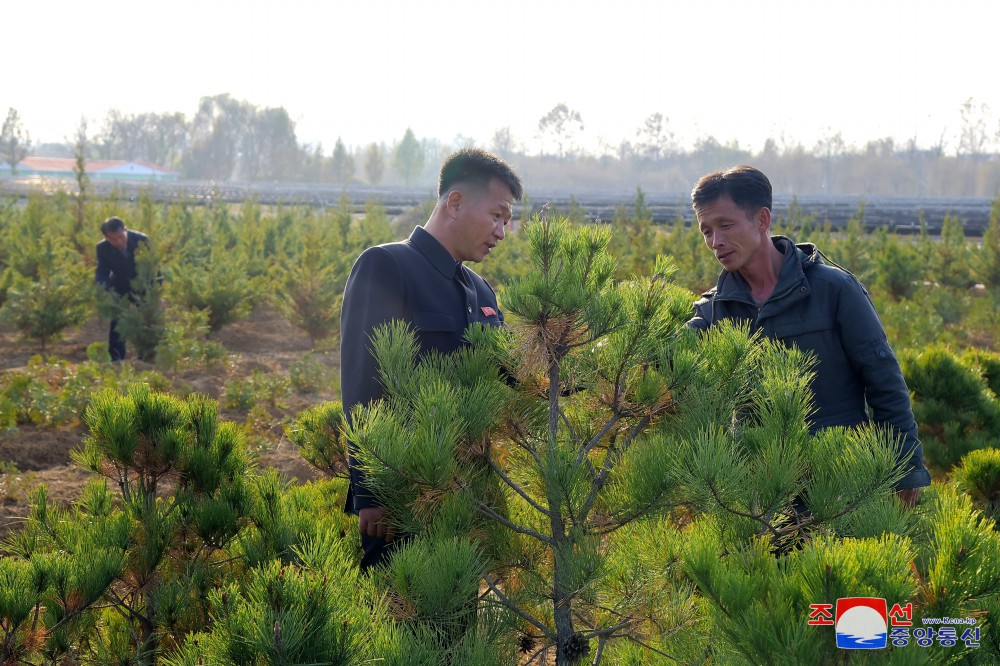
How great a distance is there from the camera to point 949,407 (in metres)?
4.43

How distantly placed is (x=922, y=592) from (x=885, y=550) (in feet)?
0.51

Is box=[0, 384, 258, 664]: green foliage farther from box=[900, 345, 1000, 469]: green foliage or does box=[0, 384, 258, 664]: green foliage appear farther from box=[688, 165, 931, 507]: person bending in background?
box=[900, 345, 1000, 469]: green foliage

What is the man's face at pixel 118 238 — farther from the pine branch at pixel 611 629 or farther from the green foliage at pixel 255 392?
the pine branch at pixel 611 629

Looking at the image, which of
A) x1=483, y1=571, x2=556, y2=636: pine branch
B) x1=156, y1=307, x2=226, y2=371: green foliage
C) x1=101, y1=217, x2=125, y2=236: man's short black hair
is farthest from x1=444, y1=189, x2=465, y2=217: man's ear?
x1=101, y1=217, x2=125, y2=236: man's short black hair

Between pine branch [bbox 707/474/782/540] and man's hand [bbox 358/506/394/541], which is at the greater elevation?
pine branch [bbox 707/474/782/540]

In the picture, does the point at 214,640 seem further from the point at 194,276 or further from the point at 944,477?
the point at 194,276

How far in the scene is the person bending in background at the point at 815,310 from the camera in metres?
2.37

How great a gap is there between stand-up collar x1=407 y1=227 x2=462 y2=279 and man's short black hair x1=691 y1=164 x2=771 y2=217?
31.7 inches

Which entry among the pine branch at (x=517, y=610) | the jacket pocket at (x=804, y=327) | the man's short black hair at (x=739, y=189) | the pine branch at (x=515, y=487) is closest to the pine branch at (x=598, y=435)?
the pine branch at (x=515, y=487)

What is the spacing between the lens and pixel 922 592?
1.27 metres

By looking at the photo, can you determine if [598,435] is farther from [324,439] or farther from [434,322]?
[324,439]

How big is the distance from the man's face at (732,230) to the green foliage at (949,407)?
2439 mm

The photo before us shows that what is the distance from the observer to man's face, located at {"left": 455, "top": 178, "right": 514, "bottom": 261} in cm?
241

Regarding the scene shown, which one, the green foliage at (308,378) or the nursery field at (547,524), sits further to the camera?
the green foliage at (308,378)
